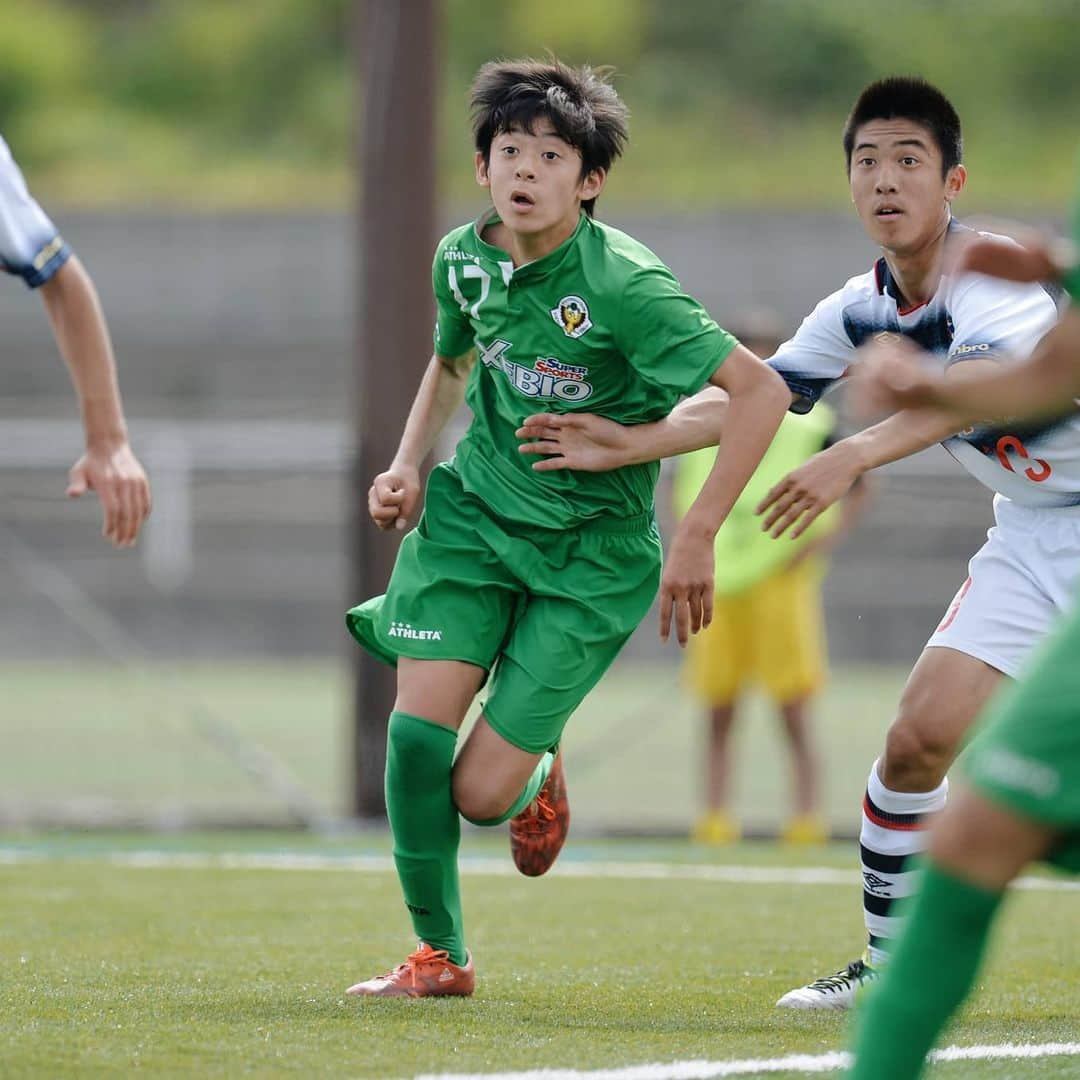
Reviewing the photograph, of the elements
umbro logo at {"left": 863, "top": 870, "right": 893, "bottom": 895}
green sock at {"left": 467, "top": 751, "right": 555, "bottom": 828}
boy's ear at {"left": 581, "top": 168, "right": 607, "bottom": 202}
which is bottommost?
umbro logo at {"left": 863, "top": 870, "right": 893, "bottom": 895}

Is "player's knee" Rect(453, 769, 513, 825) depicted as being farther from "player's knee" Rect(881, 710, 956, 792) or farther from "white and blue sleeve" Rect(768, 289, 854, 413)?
"white and blue sleeve" Rect(768, 289, 854, 413)

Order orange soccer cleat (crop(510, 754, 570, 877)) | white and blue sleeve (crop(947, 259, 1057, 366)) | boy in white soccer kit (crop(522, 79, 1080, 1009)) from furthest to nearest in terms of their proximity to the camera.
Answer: orange soccer cleat (crop(510, 754, 570, 877)) → boy in white soccer kit (crop(522, 79, 1080, 1009)) → white and blue sleeve (crop(947, 259, 1057, 366))

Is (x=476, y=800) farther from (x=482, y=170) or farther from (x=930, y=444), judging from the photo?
(x=482, y=170)

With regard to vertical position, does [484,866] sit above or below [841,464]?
below

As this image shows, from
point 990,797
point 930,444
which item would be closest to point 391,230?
point 930,444

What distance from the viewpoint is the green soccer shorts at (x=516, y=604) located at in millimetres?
4742

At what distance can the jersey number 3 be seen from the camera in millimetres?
4648

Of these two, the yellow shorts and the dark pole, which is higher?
the dark pole

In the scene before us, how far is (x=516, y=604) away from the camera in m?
4.88

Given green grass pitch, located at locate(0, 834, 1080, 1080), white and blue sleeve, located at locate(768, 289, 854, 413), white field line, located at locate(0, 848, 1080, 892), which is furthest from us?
white field line, located at locate(0, 848, 1080, 892)

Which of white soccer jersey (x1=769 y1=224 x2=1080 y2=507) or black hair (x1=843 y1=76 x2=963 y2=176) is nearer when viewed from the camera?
white soccer jersey (x1=769 y1=224 x2=1080 y2=507)

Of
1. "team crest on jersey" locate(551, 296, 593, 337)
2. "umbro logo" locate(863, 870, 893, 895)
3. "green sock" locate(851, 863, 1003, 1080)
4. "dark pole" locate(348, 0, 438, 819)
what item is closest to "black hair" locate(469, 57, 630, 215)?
"team crest on jersey" locate(551, 296, 593, 337)

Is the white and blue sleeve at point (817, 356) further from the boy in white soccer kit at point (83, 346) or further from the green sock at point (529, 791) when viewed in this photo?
the boy in white soccer kit at point (83, 346)

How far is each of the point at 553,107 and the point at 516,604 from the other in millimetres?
1165
